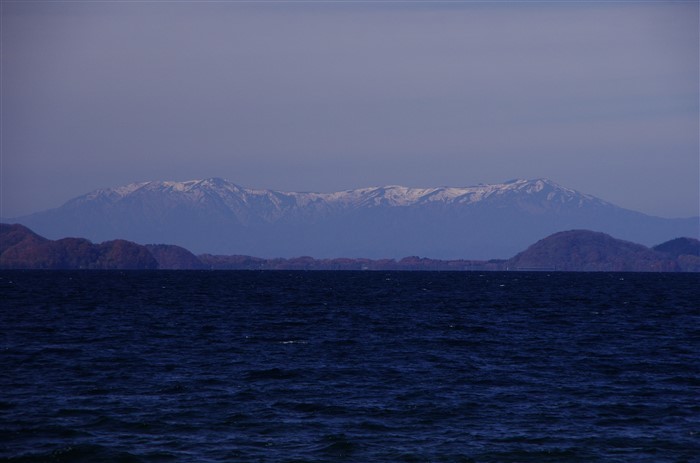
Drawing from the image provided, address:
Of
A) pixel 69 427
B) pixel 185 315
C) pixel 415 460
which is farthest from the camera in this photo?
pixel 185 315

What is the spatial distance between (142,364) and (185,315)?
3975 cm

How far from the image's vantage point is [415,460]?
98.8 feet

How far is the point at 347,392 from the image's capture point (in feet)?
138

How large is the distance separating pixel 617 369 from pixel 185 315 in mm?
50247

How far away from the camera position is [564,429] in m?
34.5

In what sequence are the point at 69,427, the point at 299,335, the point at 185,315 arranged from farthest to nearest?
the point at 185,315
the point at 299,335
the point at 69,427

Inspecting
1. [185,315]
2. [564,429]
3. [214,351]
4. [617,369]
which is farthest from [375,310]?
[564,429]

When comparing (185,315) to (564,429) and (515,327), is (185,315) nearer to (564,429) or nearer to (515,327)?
(515,327)

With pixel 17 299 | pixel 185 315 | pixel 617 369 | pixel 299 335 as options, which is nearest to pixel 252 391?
pixel 617 369

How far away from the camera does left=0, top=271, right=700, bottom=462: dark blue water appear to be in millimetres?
31659

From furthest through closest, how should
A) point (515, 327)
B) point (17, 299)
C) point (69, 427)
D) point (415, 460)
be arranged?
point (17, 299) → point (515, 327) → point (69, 427) → point (415, 460)

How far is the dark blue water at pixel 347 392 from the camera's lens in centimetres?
3166

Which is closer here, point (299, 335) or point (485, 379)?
point (485, 379)

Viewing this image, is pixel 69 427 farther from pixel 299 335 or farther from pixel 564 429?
pixel 299 335
